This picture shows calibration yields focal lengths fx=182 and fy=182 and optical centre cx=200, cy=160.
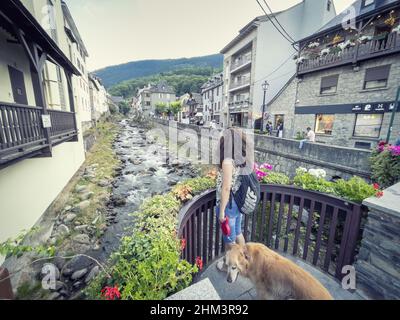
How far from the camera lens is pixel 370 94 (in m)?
11.6

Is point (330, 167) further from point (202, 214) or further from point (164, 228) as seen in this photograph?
point (164, 228)

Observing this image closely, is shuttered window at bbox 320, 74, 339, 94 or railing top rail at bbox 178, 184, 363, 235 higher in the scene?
shuttered window at bbox 320, 74, 339, 94

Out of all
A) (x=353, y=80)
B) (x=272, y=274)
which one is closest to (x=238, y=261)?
(x=272, y=274)

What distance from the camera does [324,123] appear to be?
14.4 metres

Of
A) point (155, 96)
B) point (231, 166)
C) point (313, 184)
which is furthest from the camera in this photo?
point (155, 96)

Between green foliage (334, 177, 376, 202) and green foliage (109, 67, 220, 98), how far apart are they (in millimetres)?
68683

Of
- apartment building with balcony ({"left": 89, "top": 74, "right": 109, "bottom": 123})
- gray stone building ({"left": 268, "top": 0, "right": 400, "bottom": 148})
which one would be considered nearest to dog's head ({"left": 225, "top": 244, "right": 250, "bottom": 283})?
gray stone building ({"left": 268, "top": 0, "right": 400, "bottom": 148})

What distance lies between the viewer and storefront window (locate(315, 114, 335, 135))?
14.0m

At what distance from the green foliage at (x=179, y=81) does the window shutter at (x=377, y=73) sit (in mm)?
59294

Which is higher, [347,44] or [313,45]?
[313,45]

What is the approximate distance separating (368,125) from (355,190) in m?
12.9

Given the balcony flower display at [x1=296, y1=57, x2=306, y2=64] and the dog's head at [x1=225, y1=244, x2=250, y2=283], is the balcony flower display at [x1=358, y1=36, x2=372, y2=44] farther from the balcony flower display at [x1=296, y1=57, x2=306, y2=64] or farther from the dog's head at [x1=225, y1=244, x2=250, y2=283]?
the dog's head at [x1=225, y1=244, x2=250, y2=283]

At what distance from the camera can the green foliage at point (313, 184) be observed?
2.98 m

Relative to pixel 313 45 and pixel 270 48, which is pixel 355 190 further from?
pixel 270 48
